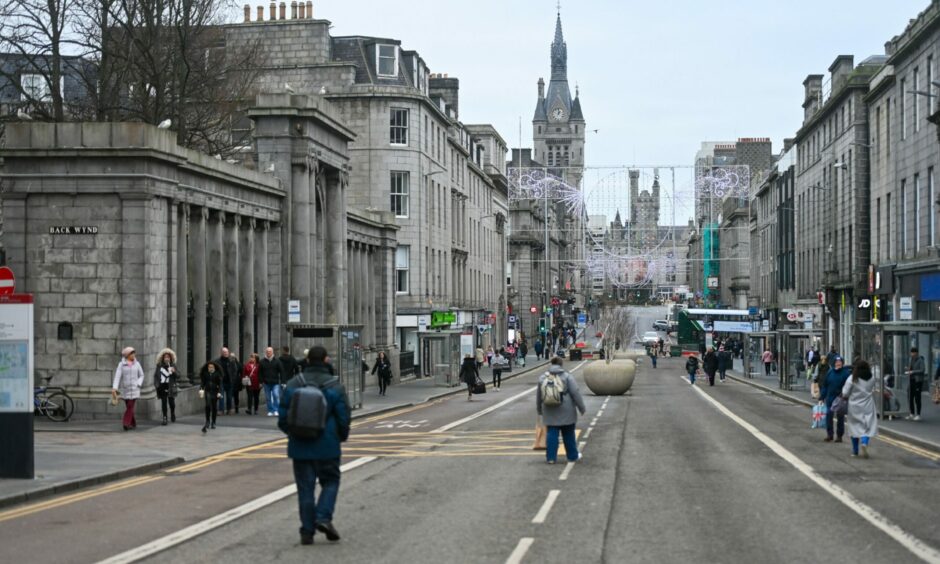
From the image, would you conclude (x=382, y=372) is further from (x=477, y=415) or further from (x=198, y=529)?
(x=198, y=529)

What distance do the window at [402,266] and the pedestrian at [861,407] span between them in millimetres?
45579

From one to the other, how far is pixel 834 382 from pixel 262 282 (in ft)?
62.9

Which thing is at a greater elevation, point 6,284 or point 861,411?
point 6,284

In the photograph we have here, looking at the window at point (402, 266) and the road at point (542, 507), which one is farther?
the window at point (402, 266)

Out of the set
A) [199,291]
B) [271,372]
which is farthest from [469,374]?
[199,291]

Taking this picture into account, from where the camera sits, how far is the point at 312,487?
1142 centimetres

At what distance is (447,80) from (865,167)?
34851 mm

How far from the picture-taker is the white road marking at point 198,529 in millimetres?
10922

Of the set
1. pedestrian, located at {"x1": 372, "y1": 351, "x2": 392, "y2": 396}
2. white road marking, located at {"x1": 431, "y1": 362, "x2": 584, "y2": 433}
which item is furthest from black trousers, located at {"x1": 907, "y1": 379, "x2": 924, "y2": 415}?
pedestrian, located at {"x1": 372, "y1": 351, "x2": 392, "y2": 396}

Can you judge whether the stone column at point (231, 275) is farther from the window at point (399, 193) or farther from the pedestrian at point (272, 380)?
the window at point (399, 193)

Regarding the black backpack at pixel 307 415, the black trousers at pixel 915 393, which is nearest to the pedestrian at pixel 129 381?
the black backpack at pixel 307 415

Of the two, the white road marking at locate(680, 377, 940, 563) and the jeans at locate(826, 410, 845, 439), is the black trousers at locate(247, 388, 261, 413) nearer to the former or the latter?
the white road marking at locate(680, 377, 940, 563)

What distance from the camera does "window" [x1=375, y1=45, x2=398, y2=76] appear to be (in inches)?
2566

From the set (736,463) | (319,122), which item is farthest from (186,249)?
(736,463)
